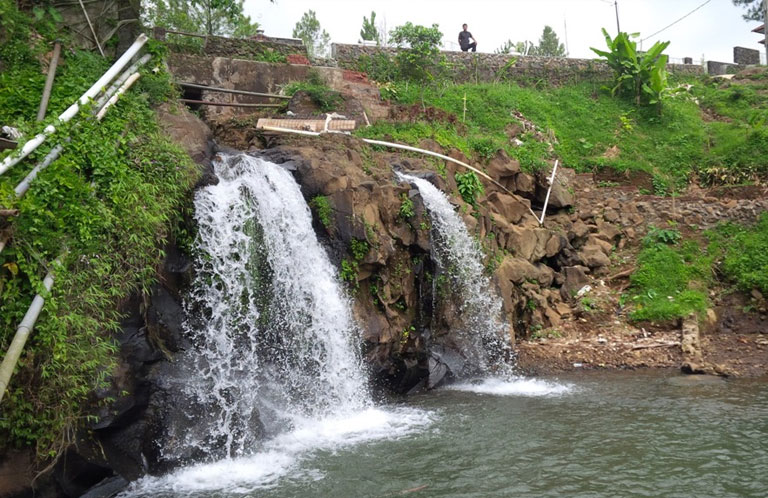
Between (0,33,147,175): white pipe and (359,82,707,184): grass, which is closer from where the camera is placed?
(0,33,147,175): white pipe

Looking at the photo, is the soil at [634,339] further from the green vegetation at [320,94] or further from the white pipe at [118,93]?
the white pipe at [118,93]

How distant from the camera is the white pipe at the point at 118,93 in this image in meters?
7.97

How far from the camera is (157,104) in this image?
9.62 metres

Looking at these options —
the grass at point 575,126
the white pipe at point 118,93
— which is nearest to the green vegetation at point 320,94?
the grass at point 575,126

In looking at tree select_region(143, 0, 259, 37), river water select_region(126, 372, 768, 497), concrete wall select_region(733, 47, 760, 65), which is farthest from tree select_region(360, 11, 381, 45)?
river water select_region(126, 372, 768, 497)

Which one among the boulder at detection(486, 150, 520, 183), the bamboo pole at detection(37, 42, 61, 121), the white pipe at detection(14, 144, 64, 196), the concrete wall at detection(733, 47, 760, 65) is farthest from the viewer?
the concrete wall at detection(733, 47, 760, 65)

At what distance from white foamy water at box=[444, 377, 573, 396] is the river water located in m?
0.17

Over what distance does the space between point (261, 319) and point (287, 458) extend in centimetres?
206

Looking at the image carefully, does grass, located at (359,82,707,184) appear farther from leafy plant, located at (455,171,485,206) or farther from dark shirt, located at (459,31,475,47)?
dark shirt, located at (459,31,475,47)

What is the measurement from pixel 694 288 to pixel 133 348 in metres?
11.0

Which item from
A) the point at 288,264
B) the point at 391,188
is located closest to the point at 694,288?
the point at 391,188

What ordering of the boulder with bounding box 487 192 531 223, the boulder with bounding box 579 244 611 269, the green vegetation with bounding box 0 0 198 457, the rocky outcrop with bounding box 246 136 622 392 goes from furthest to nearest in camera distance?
1. the boulder with bounding box 579 244 611 269
2. the boulder with bounding box 487 192 531 223
3. the rocky outcrop with bounding box 246 136 622 392
4. the green vegetation with bounding box 0 0 198 457

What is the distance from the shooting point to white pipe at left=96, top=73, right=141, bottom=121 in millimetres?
7972

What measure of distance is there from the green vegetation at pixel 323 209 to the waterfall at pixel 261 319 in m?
0.18
